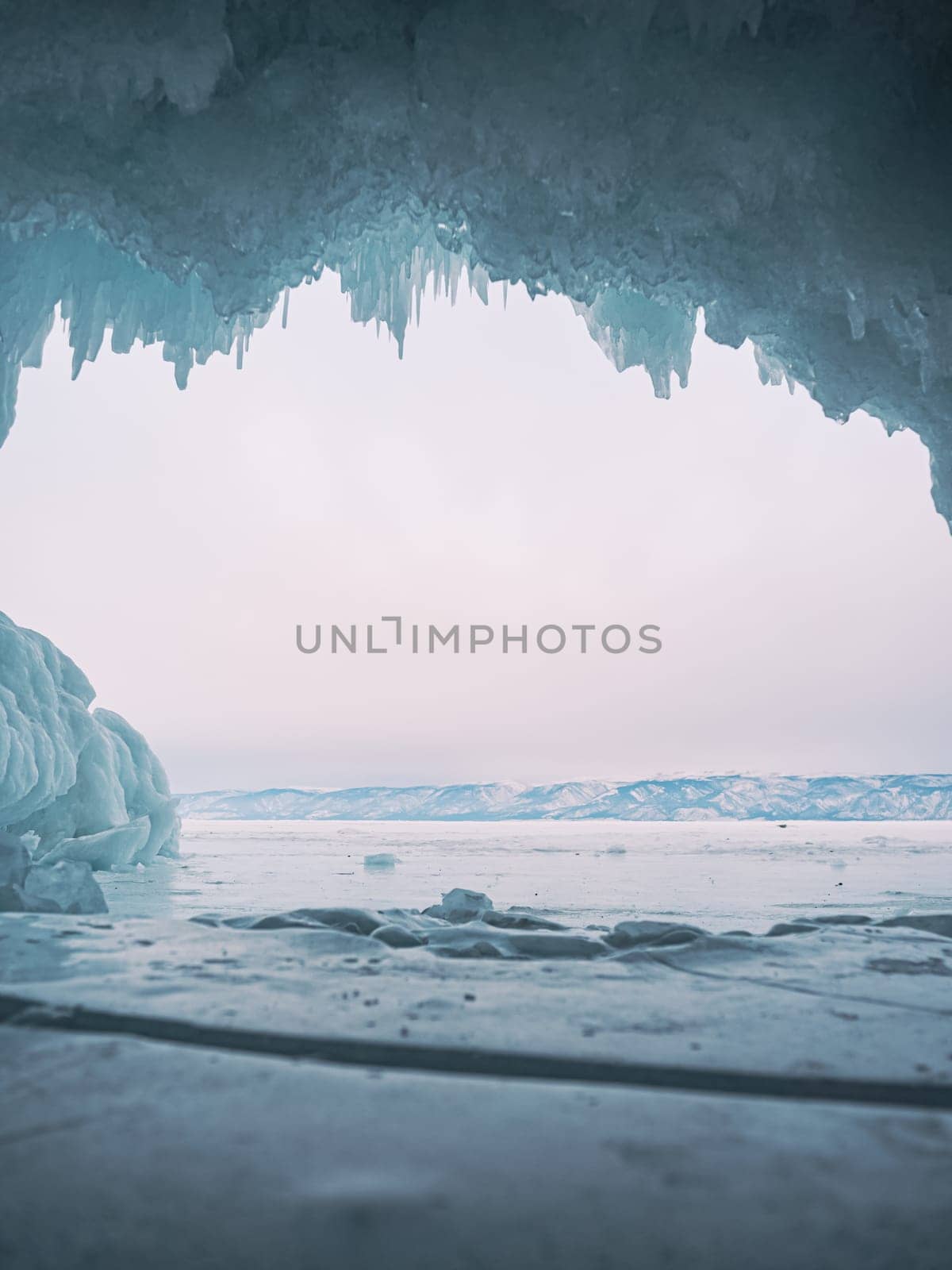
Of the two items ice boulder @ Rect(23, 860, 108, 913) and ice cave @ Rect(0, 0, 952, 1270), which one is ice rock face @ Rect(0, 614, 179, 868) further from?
ice boulder @ Rect(23, 860, 108, 913)

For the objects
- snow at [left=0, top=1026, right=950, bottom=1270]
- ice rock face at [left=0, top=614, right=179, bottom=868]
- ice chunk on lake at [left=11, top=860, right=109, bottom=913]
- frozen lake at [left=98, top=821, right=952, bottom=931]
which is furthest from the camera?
ice rock face at [left=0, top=614, right=179, bottom=868]

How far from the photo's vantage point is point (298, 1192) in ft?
4.31

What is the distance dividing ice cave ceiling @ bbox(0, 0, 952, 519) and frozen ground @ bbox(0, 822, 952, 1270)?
551cm

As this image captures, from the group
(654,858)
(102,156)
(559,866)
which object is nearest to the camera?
(102,156)

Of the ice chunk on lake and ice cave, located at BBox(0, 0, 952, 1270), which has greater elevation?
ice cave, located at BBox(0, 0, 952, 1270)

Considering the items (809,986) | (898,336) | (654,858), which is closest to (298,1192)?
(809,986)

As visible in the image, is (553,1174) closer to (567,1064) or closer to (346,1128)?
(346,1128)

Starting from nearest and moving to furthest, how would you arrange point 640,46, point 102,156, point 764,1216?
point 764,1216, point 640,46, point 102,156

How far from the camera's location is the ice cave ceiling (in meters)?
5.10

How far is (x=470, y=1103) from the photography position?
174cm

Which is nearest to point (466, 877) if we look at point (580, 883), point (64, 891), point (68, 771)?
point (580, 883)

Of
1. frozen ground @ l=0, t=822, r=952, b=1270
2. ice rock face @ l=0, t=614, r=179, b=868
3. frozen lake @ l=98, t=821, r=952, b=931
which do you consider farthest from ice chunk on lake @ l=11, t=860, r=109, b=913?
ice rock face @ l=0, t=614, r=179, b=868

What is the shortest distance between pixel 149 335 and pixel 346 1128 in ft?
30.4

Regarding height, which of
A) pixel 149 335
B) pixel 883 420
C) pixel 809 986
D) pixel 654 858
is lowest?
pixel 654 858
